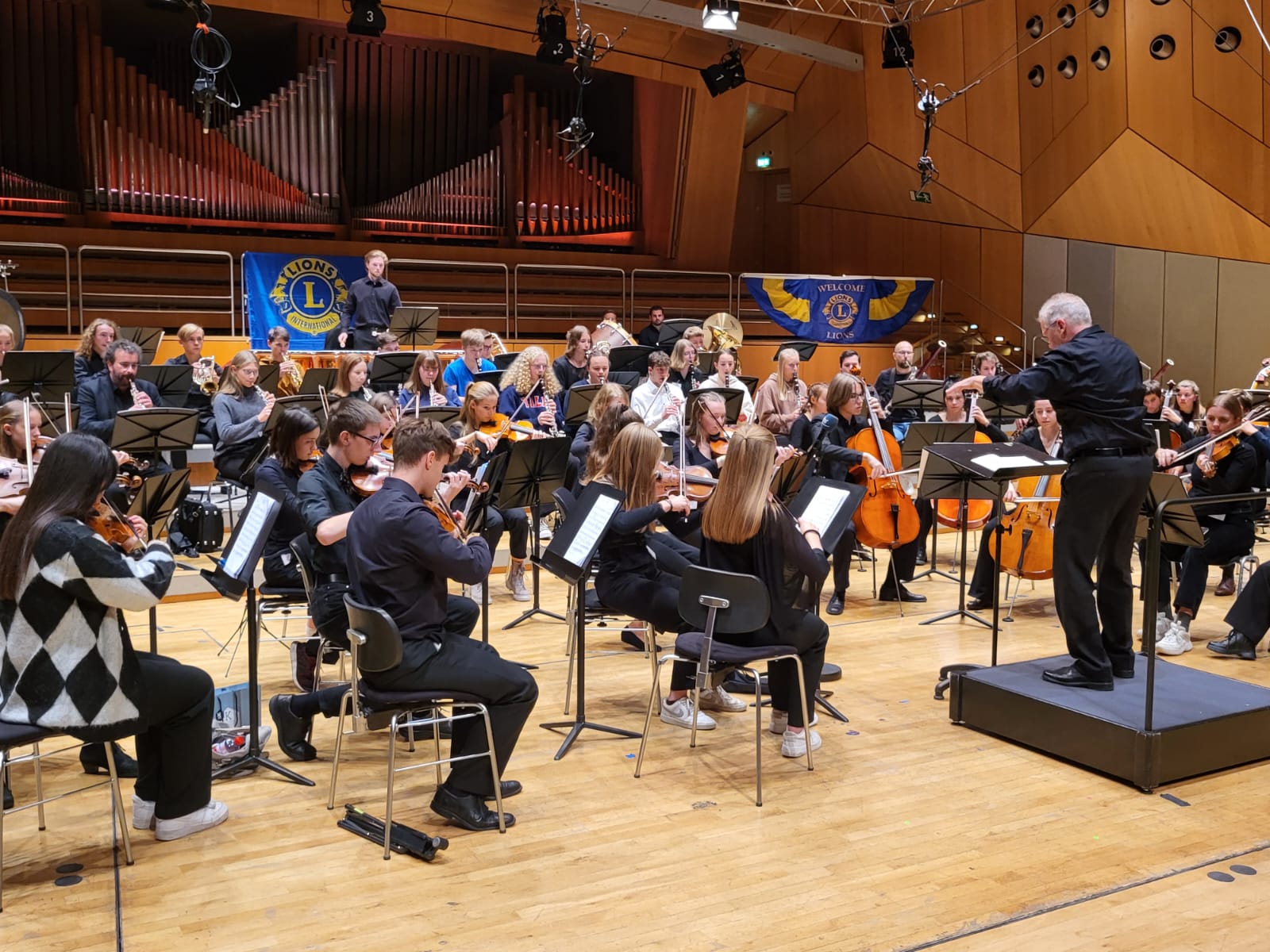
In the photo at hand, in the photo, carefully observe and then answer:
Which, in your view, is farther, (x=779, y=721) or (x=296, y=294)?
(x=296, y=294)

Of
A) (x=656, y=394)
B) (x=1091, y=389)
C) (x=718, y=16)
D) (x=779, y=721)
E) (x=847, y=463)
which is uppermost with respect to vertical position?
(x=718, y=16)

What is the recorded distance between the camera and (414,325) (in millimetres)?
10422

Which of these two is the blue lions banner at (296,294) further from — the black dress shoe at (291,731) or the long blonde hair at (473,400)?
the black dress shoe at (291,731)

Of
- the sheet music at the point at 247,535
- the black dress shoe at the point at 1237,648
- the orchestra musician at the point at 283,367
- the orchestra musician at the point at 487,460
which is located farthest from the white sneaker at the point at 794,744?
the orchestra musician at the point at 283,367

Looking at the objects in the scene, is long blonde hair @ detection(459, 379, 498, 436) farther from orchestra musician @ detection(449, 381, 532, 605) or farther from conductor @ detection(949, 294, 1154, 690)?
conductor @ detection(949, 294, 1154, 690)

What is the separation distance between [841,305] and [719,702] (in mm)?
9349

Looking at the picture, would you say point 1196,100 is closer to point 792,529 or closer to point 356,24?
point 356,24

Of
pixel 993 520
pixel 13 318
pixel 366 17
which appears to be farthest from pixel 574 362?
pixel 13 318

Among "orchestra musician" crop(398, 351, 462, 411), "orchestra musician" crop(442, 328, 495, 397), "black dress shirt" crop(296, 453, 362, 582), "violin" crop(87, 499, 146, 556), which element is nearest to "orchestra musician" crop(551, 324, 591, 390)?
"orchestra musician" crop(442, 328, 495, 397)

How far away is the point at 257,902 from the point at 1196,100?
11612 millimetres

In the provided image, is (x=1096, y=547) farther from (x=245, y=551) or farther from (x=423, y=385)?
(x=423, y=385)

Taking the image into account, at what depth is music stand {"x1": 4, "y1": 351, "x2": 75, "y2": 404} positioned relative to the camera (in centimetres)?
757

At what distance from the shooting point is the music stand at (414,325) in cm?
1037

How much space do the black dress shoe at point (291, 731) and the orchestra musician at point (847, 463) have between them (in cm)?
316
